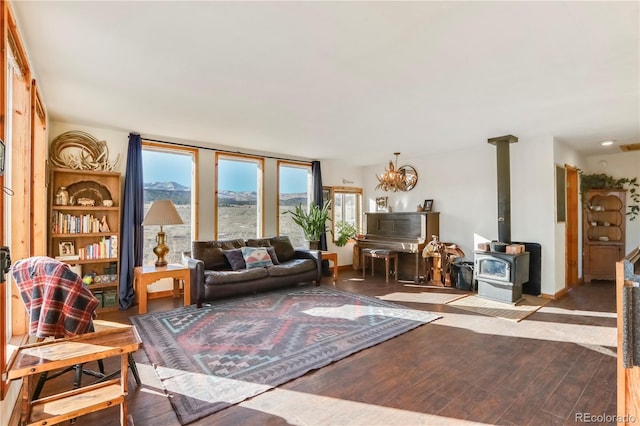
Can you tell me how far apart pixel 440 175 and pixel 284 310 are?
4.18 meters

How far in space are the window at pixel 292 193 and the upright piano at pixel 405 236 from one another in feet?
4.89

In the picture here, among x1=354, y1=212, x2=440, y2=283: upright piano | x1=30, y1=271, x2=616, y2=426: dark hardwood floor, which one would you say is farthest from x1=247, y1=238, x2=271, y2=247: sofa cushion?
x1=30, y1=271, x2=616, y2=426: dark hardwood floor

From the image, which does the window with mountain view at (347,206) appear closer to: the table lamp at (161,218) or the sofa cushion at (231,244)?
the sofa cushion at (231,244)

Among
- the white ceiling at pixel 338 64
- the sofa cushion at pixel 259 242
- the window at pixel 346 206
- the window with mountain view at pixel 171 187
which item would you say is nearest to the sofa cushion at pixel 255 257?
the sofa cushion at pixel 259 242

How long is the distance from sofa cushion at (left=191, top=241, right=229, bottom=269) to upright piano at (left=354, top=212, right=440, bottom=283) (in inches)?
126

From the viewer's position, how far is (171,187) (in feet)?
17.1

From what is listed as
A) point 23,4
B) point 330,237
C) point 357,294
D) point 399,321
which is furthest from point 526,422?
point 330,237

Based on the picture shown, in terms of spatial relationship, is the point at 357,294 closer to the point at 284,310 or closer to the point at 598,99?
the point at 284,310

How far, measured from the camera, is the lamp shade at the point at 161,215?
4.27 metres

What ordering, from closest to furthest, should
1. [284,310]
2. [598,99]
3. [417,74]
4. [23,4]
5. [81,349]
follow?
[81,349]
[23,4]
[417,74]
[598,99]
[284,310]

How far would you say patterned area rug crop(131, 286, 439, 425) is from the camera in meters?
2.37

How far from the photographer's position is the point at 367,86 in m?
2.99

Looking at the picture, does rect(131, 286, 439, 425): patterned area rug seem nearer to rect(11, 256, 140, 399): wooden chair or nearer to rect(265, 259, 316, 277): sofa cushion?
rect(265, 259, 316, 277): sofa cushion

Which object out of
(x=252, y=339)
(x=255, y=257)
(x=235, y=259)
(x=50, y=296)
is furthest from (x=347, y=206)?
(x=50, y=296)
